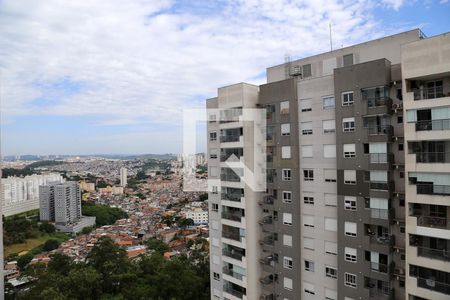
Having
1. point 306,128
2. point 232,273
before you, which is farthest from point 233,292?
point 306,128

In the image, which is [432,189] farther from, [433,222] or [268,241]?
[268,241]

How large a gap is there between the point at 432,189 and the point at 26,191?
152 feet

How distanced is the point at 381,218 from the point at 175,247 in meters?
27.7

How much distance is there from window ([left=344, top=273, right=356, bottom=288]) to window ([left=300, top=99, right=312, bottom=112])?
4.77 meters

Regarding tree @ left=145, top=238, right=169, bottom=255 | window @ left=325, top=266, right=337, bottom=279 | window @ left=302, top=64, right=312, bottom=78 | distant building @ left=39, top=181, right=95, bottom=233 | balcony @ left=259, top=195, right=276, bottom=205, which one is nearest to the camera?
window @ left=325, top=266, right=337, bottom=279

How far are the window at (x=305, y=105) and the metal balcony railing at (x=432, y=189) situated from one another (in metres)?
3.54

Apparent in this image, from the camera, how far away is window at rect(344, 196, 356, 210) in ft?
27.0

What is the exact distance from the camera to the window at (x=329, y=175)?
28.6 ft

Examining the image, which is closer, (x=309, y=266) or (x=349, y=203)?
(x=349, y=203)

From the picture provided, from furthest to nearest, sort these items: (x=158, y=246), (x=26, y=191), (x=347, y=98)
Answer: (x=26, y=191), (x=158, y=246), (x=347, y=98)

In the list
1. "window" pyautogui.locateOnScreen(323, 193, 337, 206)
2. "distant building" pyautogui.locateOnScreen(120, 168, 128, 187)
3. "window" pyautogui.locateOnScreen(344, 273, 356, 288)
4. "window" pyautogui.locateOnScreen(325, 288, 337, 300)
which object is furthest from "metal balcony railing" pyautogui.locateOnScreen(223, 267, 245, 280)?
"distant building" pyautogui.locateOnScreen(120, 168, 128, 187)

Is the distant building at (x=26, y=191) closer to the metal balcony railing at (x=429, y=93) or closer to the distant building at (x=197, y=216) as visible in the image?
the distant building at (x=197, y=216)

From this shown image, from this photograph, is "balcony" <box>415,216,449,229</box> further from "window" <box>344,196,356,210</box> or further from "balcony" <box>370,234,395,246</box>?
"window" <box>344,196,356,210</box>

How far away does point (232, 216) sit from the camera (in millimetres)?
10828
